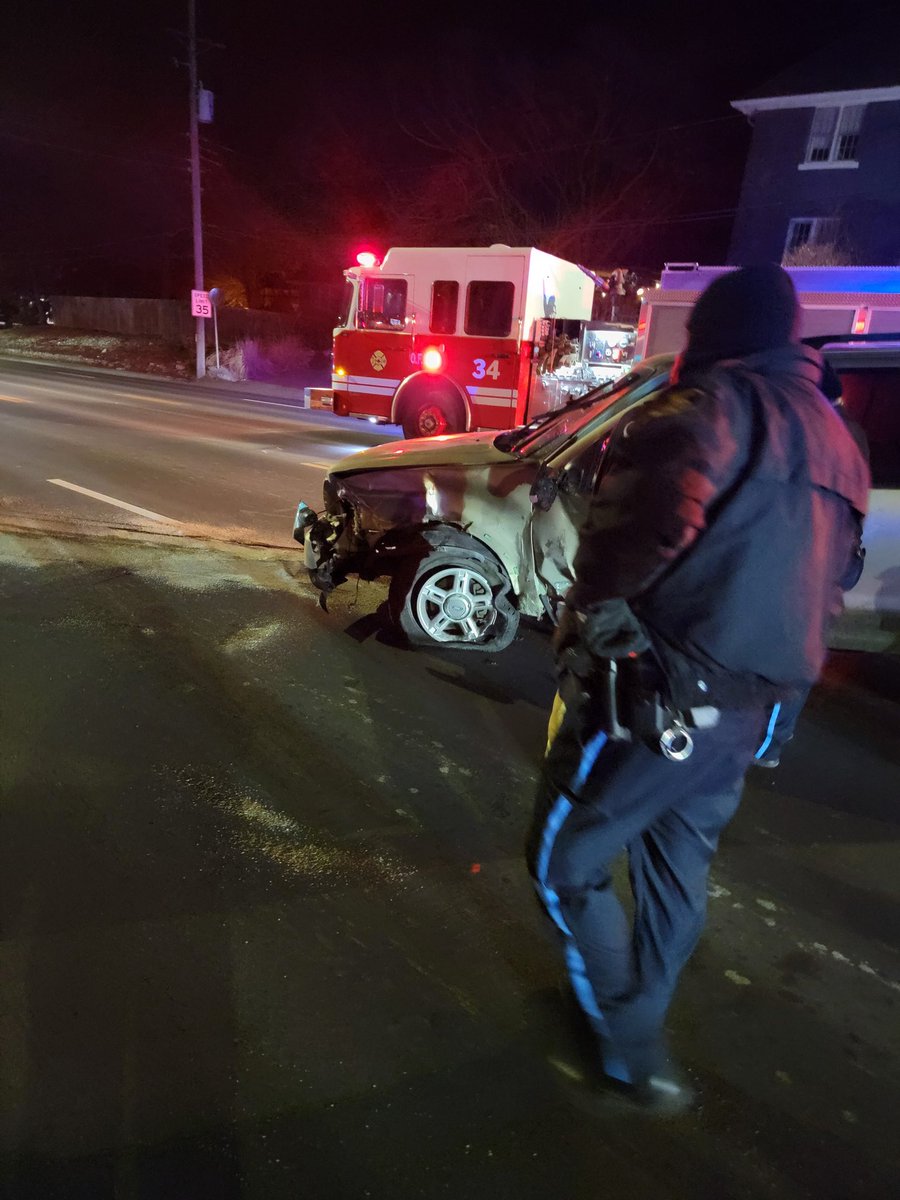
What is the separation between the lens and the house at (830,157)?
66.4ft

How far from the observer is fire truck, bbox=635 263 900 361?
40.2 ft

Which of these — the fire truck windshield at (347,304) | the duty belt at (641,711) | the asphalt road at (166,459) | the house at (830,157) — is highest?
the house at (830,157)

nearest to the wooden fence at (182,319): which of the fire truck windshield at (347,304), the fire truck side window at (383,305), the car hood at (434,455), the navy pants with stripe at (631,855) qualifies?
the fire truck windshield at (347,304)

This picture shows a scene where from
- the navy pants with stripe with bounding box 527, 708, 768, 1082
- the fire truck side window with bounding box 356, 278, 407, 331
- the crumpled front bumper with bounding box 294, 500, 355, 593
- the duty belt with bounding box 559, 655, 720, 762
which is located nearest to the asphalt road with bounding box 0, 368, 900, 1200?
the navy pants with stripe with bounding box 527, 708, 768, 1082

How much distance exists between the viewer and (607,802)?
6.21 ft

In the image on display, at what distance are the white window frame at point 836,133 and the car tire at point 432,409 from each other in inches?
623

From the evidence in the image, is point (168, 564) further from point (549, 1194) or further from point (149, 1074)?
point (549, 1194)

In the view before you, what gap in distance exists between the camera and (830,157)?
21297mm

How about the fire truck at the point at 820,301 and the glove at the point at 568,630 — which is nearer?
the glove at the point at 568,630

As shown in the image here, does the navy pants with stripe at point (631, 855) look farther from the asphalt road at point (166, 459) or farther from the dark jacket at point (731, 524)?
the asphalt road at point (166, 459)

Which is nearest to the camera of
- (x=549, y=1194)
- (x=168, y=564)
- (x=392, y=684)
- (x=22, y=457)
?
(x=549, y=1194)

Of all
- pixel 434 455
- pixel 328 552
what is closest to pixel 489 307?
pixel 434 455

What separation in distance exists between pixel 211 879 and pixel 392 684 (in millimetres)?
1731

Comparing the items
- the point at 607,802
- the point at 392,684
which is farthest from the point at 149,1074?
the point at 392,684
